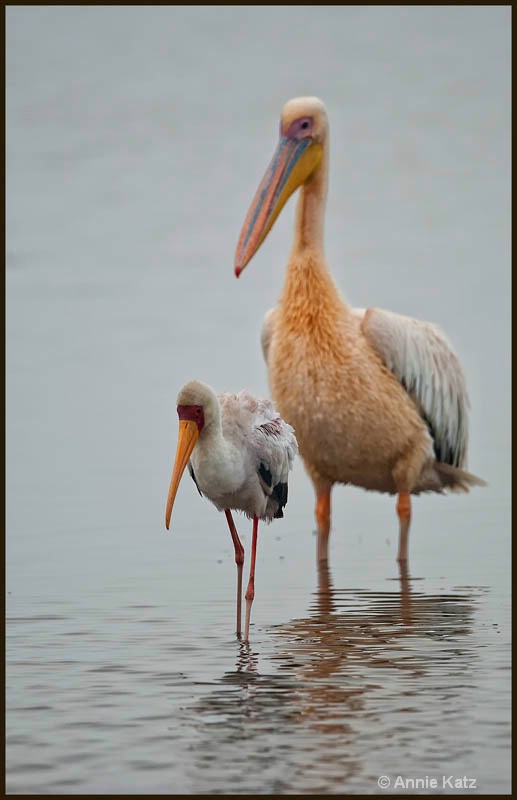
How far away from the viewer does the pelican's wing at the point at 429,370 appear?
11383 mm

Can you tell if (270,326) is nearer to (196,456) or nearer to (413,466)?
(413,466)

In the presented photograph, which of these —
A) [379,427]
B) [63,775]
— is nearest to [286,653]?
[63,775]

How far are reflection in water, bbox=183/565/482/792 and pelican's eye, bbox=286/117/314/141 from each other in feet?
12.3

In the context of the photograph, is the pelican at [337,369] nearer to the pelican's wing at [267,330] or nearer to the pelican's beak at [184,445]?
the pelican's wing at [267,330]

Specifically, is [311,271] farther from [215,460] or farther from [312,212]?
[215,460]

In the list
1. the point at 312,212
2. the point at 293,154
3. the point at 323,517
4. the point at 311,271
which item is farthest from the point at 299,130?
the point at 323,517

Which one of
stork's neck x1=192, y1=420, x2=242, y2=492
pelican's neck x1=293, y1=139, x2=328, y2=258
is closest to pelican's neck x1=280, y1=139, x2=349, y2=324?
pelican's neck x1=293, y1=139, x2=328, y2=258

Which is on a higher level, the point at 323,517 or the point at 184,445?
the point at 184,445

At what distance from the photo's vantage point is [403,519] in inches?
463

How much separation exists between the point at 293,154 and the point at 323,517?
2555mm

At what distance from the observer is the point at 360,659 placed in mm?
7590

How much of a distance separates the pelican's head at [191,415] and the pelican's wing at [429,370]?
3524 millimetres

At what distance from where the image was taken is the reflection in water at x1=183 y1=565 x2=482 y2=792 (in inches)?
226

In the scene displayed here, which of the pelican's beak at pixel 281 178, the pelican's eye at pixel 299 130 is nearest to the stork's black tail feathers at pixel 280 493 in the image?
the pelican's beak at pixel 281 178
